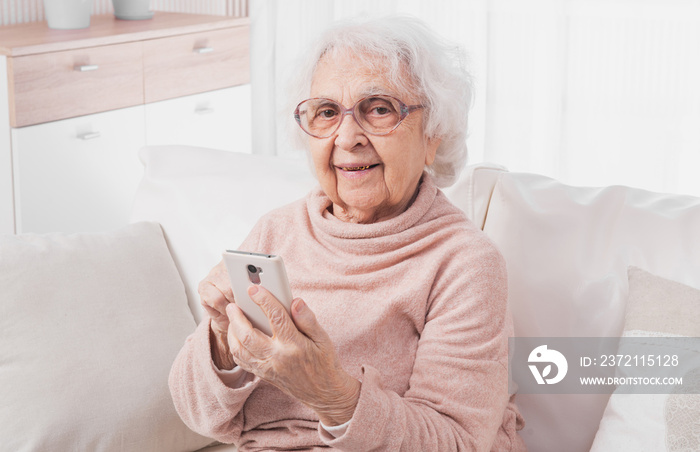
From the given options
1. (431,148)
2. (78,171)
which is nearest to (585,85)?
(78,171)

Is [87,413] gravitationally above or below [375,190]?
below

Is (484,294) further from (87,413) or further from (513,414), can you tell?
(87,413)

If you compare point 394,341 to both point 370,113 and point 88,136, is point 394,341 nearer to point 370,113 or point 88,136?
point 370,113

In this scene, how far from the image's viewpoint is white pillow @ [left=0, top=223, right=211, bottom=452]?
146 cm

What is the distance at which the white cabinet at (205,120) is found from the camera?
11.1 ft

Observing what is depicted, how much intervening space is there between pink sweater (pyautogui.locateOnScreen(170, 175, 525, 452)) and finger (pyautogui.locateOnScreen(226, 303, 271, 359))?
0.50ft

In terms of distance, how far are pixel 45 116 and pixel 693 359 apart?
7.66 feet

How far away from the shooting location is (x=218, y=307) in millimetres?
1240

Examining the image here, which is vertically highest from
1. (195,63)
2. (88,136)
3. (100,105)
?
(195,63)

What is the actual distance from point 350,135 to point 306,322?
1.22 feet

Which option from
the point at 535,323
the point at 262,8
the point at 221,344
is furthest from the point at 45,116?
the point at 535,323

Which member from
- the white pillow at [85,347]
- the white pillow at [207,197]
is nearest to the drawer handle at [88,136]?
the white pillow at [207,197]

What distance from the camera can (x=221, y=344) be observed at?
4.32ft

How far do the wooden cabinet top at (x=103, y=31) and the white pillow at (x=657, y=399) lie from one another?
86.6 inches
